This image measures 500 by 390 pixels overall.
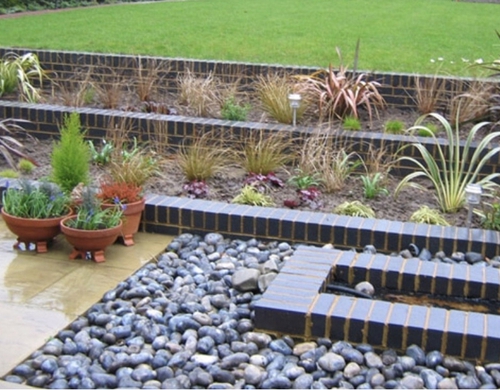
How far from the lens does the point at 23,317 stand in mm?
4043

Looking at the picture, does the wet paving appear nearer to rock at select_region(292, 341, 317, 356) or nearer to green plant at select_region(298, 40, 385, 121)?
rock at select_region(292, 341, 317, 356)

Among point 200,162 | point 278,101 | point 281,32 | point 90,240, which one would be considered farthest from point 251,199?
point 281,32

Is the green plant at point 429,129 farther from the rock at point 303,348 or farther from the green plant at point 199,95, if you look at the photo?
the rock at point 303,348

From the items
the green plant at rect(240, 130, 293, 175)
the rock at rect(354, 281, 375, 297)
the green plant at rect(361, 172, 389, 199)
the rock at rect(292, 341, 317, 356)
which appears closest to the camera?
the rock at rect(292, 341, 317, 356)

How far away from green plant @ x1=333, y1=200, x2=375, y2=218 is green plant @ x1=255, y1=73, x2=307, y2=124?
1965 mm

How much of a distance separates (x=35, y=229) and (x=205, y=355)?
1772 millimetres

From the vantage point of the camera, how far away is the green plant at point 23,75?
853 cm

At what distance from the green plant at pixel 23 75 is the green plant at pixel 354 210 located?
423 cm

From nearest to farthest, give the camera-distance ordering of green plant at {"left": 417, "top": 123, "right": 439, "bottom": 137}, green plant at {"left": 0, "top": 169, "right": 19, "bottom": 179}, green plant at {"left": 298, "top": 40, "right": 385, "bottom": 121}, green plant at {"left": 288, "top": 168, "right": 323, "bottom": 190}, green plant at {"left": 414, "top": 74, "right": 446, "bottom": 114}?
green plant at {"left": 288, "top": 168, "right": 323, "bottom": 190}, green plant at {"left": 0, "top": 169, "right": 19, "bottom": 179}, green plant at {"left": 417, "top": 123, "right": 439, "bottom": 137}, green plant at {"left": 298, "top": 40, "right": 385, "bottom": 121}, green plant at {"left": 414, "top": 74, "right": 446, "bottom": 114}

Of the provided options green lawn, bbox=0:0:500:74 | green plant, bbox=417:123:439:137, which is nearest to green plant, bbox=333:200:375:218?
green plant, bbox=417:123:439:137

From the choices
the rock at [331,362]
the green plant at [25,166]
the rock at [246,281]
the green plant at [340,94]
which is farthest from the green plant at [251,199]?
the rock at [331,362]

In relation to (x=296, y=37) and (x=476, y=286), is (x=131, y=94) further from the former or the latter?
(x=476, y=286)

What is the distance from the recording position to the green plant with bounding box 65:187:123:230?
484cm

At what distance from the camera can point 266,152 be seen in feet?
20.8
